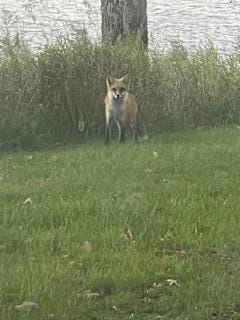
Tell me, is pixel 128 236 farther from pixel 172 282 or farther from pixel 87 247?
pixel 172 282

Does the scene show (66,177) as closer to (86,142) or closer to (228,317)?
(86,142)

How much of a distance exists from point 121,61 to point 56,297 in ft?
20.5

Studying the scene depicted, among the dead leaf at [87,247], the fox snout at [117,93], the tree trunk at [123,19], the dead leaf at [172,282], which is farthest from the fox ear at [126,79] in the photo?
the dead leaf at [172,282]

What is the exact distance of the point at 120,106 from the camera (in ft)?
31.5

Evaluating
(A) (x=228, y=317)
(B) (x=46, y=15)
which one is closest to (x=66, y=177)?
(A) (x=228, y=317)

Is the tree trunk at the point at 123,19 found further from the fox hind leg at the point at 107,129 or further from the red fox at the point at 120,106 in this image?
the fox hind leg at the point at 107,129

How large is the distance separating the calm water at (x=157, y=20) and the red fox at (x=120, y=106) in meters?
1.82

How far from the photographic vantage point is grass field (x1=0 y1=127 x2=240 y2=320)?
14.8ft

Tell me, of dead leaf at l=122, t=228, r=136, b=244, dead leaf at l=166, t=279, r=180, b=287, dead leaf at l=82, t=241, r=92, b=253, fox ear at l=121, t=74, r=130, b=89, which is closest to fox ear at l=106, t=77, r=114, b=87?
fox ear at l=121, t=74, r=130, b=89

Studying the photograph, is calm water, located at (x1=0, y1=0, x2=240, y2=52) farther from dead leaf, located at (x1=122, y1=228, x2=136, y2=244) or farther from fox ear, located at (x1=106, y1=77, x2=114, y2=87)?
dead leaf, located at (x1=122, y1=228, x2=136, y2=244)

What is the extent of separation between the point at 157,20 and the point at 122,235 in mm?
11827

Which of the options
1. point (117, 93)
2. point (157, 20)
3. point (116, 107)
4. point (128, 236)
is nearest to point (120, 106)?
point (116, 107)

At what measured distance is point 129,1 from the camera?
11.5m

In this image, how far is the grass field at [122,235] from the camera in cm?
452
